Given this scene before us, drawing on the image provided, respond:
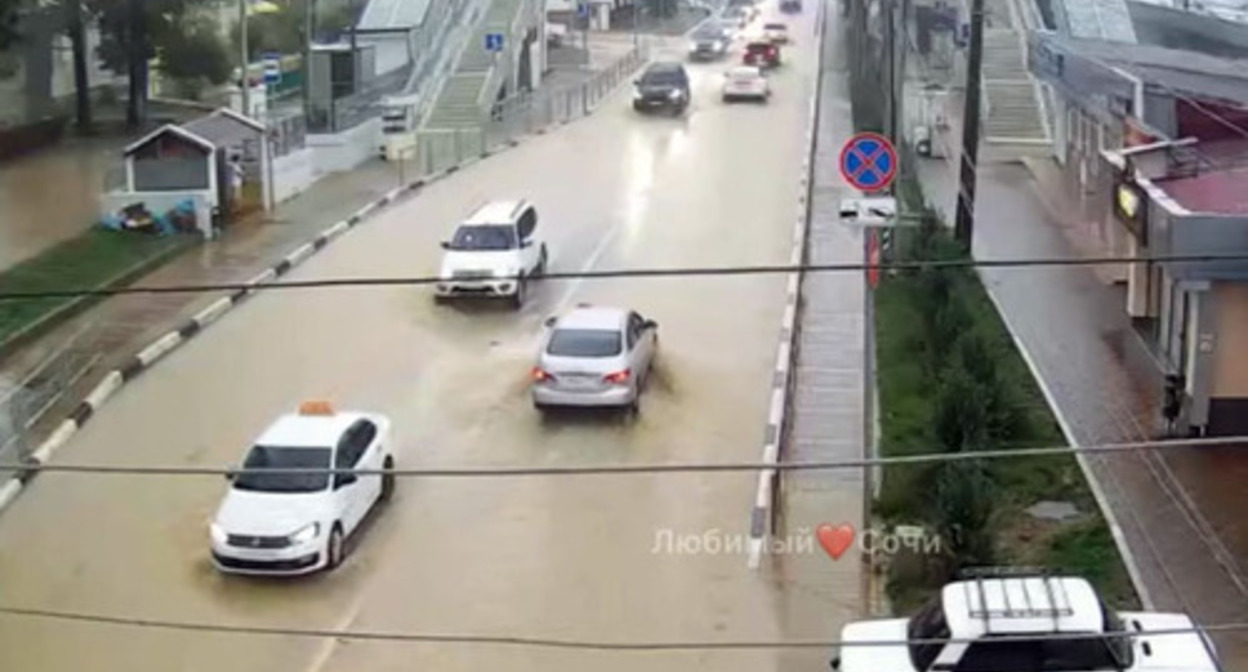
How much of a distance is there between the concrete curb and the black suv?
13.1 metres

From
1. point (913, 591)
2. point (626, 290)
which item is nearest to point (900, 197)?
point (626, 290)

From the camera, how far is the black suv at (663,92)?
166ft

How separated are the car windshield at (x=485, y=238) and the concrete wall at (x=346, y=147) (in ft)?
48.1

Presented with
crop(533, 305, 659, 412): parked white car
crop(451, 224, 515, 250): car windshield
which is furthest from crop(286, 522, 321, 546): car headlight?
crop(451, 224, 515, 250): car windshield

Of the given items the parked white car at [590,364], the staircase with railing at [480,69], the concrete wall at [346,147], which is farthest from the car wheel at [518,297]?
the staircase with railing at [480,69]

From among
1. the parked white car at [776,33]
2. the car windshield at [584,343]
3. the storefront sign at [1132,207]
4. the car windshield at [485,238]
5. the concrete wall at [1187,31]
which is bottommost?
the car windshield at [584,343]

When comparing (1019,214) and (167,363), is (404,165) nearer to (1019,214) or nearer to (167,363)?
(1019,214)

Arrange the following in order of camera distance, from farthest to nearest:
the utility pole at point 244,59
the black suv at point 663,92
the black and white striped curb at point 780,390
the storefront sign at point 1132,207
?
the black suv at point 663,92 → the utility pole at point 244,59 → the storefront sign at point 1132,207 → the black and white striped curb at point 780,390

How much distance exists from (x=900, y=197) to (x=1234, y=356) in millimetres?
14058

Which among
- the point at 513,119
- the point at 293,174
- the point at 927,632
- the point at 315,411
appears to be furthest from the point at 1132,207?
the point at 513,119

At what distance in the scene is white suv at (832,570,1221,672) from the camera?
11945 mm

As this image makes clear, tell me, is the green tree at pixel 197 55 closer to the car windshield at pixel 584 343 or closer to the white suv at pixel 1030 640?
the car windshield at pixel 584 343

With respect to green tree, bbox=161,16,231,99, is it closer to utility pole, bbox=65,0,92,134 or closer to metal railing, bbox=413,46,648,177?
utility pole, bbox=65,0,92,134

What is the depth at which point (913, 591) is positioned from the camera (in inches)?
595
